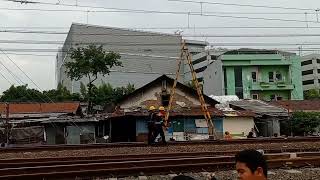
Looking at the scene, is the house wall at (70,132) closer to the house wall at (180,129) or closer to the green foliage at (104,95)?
the house wall at (180,129)

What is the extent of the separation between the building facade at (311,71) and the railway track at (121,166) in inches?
3615

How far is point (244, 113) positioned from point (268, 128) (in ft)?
11.6

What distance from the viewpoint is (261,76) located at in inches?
2566

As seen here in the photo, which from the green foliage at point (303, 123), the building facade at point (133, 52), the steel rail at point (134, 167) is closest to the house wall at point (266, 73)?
the green foliage at point (303, 123)

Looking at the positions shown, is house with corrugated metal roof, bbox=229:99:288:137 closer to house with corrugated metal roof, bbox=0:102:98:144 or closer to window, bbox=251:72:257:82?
house with corrugated metal roof, bbox=0:102:98:144

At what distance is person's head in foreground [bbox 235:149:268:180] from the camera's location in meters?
3.26

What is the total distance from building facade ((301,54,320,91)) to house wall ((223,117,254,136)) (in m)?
68.5

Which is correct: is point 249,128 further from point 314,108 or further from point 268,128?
point 314,108

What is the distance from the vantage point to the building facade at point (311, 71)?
99.1 metres

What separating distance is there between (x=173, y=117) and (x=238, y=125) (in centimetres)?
537

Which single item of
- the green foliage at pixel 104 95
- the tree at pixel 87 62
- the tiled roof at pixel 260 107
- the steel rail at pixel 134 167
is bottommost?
the steel rail at pixel 134 167

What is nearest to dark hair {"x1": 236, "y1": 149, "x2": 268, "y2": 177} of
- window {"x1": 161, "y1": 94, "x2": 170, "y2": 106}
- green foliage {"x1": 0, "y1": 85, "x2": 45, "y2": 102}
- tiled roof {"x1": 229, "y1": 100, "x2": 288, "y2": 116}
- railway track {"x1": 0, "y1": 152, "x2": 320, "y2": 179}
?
railway track {"x1": 0, "y1": 152, "x2": 320, "y2": 179}

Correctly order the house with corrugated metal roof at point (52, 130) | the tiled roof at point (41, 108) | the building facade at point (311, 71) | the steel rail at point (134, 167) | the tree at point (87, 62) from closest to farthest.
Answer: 1. the steel rail at point (134, 167)
2. the house with corrugated metal roof at point (52, 130)
3. the tiled roof at point (41, 108)
4. the tree at point (87, 62)
5. the building facade at point (311, 71)

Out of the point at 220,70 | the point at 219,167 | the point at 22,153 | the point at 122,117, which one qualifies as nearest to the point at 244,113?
the point at 122,117
